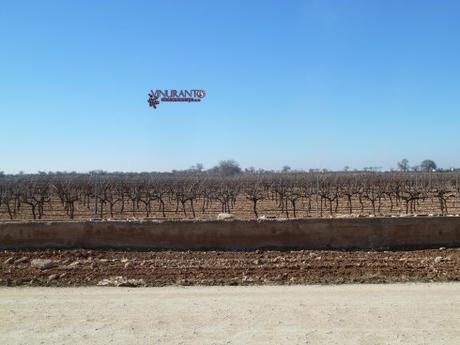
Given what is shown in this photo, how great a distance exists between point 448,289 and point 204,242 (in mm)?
5440

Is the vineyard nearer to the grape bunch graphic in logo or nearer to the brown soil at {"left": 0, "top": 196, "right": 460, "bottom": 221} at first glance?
the brown soil at {"left": 0, "top": 196, "right": 460, "bottom": 221}

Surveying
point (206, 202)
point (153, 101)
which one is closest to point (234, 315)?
point (153, 101)

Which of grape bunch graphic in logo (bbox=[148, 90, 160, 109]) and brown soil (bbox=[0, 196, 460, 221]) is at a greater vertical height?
grape bunch graphic in logo (bbox=[148, 90, 160, 109])

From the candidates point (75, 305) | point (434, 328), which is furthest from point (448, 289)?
point (75, 305)

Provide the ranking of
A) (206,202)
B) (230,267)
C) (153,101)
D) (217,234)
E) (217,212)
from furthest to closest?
1. (206,202)
2. (217,212)
3. (153,101)
4. (217,234)
5. (230,267)

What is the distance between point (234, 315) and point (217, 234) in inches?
207

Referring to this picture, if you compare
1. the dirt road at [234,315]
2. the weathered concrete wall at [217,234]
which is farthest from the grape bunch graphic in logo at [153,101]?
the dirt road at [234,315]

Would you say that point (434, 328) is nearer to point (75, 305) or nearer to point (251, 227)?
point (75, 305)

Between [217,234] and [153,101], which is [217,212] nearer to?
[153,101]

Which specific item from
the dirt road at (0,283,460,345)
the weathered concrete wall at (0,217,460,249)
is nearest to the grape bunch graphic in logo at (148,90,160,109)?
the weathered concrete wall at (0,217,460,249)

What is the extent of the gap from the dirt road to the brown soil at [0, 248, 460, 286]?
0.58 m

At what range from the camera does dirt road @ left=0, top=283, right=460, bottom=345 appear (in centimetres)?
595

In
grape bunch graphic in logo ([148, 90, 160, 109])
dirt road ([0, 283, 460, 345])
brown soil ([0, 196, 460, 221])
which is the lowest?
dirt road ([0, 283, 460, 345])

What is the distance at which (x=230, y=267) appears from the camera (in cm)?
1024
